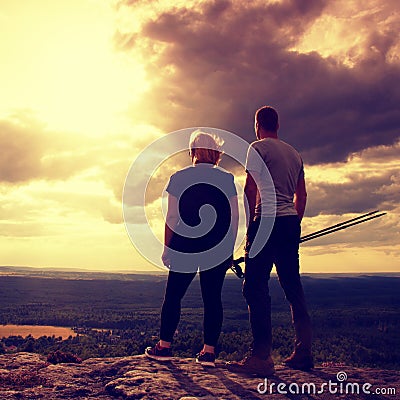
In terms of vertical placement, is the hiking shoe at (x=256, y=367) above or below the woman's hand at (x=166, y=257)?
below

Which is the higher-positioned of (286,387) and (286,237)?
(286,237)

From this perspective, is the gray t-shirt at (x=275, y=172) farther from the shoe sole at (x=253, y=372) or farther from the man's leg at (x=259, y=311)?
the shoe sole at (x=253, y=372)

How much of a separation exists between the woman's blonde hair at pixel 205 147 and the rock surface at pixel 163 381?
2.50 metres

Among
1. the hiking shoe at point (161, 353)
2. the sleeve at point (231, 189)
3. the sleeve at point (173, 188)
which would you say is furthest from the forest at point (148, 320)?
the sleeve at point (173, 188)

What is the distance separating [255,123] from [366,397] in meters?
3.31

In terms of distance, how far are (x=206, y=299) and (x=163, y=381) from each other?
1074 mm

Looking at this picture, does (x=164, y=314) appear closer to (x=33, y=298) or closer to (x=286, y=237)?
(x=286, y=237)

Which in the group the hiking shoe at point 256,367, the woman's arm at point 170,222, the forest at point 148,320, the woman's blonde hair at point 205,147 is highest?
the woman's blonde hair at point 205,147

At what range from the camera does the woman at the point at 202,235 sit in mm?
5812

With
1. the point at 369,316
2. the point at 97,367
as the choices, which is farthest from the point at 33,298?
the point at 97,367

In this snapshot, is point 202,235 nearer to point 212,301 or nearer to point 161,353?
point 212,301

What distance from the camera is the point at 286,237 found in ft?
18.4

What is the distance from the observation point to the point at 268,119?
5945mm

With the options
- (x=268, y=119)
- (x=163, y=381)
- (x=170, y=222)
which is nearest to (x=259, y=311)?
(x=163, y=381)
